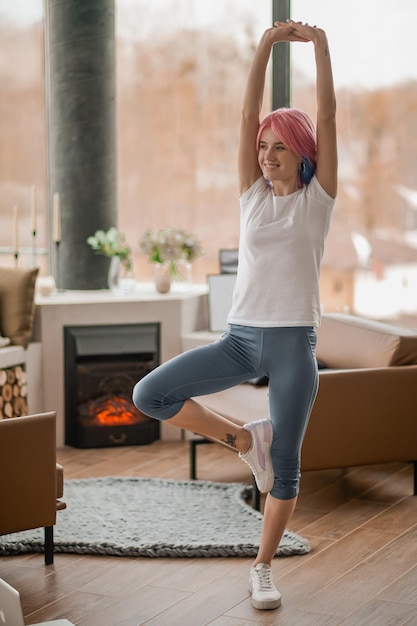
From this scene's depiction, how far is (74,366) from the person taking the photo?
5.55 m

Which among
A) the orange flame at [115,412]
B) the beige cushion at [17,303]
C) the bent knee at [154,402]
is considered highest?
the beige cushion at [17,303]

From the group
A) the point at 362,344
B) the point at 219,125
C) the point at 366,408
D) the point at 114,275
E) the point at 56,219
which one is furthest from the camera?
the point at 219,125

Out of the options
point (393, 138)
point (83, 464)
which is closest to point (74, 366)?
point (83, 464)

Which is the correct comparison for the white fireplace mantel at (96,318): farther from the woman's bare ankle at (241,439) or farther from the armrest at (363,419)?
the woman's bare ankle at (241,439)

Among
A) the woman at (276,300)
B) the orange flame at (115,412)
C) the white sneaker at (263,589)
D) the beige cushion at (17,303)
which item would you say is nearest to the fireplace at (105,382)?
the orange flame at (115,412)

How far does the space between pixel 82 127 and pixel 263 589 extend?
Result: 3.26 metres

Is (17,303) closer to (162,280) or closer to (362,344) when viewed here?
(162,280)

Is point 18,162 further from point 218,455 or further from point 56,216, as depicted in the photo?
point 218,455

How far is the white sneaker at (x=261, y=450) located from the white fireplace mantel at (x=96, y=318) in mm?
2346

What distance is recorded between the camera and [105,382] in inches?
221

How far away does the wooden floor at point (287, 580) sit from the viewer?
3318mm

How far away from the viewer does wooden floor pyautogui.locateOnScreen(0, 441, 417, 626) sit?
332cm

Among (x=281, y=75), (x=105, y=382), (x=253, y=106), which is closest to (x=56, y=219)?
(x=105, y=382)

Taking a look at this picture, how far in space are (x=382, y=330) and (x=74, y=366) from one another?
1.72 metres
